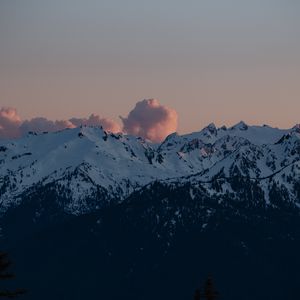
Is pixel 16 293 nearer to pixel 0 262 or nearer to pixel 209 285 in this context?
pixel 0 262

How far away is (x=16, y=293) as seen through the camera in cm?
5641

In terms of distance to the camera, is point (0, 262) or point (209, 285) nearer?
point (0, 262)

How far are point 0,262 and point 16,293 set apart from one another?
196 cm

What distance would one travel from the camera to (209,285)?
6881cm

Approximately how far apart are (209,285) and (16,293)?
55.2 feet

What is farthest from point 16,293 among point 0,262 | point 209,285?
point 209,285

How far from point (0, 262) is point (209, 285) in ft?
58.5

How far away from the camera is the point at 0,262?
56062mm

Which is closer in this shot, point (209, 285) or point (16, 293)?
point (16, 293)
